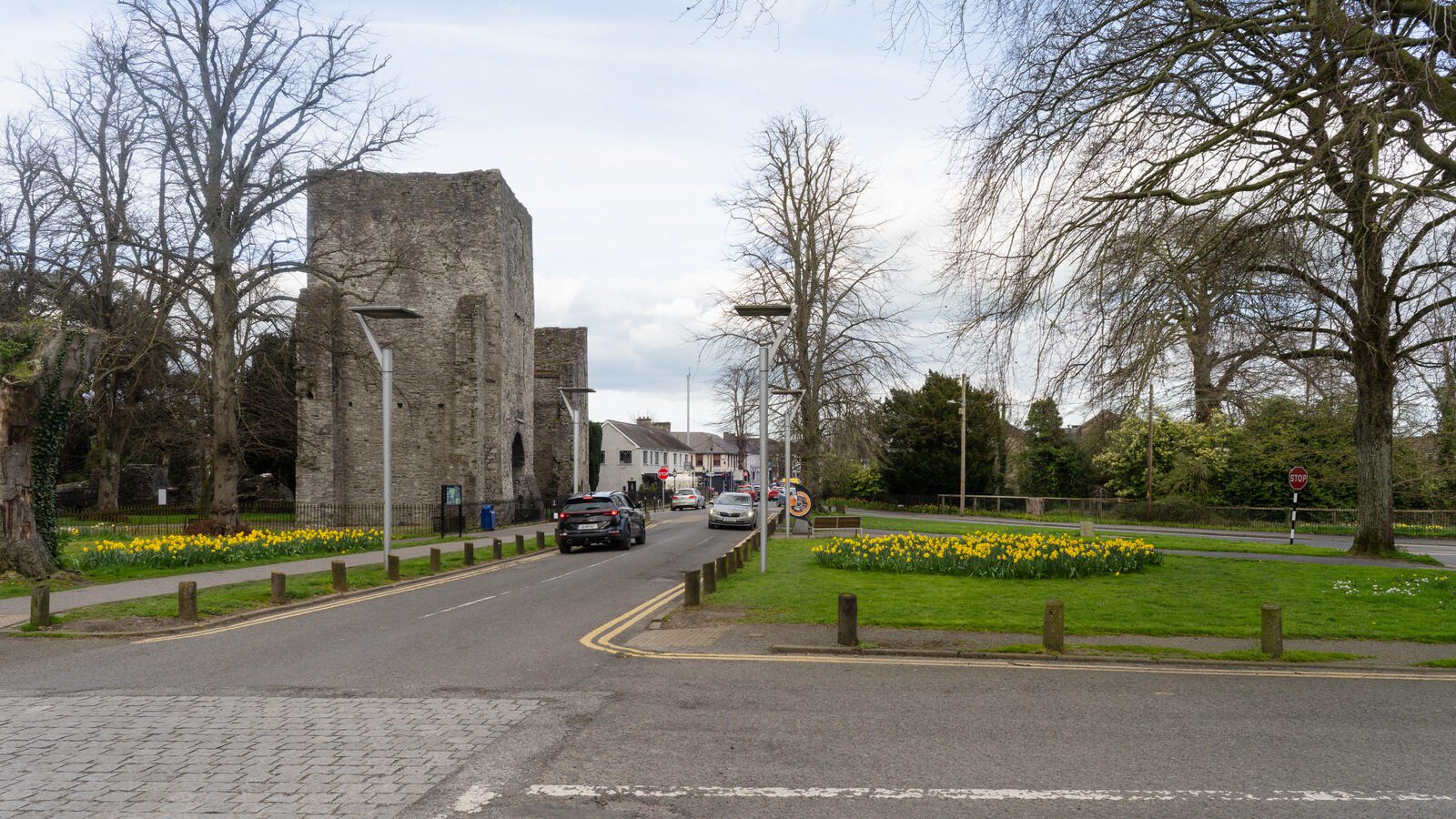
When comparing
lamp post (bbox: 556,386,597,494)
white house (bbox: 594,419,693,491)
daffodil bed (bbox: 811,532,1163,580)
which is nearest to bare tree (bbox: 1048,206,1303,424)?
daffodil bed (bbox: 811,532,1163,580)

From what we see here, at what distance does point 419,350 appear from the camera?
40.7 meters

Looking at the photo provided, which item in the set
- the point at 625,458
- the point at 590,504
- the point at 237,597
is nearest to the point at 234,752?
the point at 237,597

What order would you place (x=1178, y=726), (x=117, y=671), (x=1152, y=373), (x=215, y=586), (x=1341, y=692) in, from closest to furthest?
(x=1178, y=726)
(x=1341, y=692)
(x=117, y=671)
(x=1152, y=373)
(x=215, y=586)

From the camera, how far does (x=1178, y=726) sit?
7.61 meters

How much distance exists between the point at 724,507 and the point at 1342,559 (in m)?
21.8

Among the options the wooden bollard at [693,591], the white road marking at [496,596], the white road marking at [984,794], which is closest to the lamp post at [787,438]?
the white road marking at [496,596]

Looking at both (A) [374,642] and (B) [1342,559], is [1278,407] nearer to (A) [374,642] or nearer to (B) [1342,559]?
(B) [1342,559]

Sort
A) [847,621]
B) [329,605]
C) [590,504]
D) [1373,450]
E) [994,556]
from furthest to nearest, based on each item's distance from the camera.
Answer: [590,504], [1373,450], [994,556], [329,605], [847,621]

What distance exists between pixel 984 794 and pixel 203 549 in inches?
786

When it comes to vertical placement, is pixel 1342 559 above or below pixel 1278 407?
below

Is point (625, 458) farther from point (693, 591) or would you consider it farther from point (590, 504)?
point (693, 591)

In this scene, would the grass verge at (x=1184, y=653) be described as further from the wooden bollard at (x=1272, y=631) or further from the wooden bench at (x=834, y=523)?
the wooden bench at (x=834, y=523)

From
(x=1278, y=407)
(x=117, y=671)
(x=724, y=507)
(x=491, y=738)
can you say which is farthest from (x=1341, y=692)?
(x=1278, y=407)

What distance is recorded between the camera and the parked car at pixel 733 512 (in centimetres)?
3897
